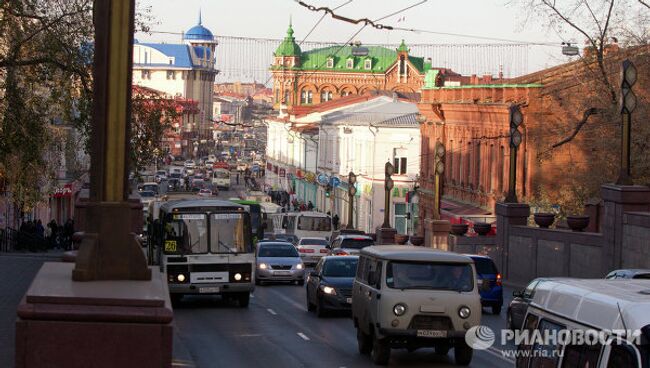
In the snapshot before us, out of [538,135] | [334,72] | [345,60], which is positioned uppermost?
[345,60]

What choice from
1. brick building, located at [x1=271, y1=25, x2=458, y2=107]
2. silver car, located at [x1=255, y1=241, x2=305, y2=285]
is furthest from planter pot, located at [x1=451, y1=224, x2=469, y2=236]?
brick building, located at [x1=271, y1=25, x2=458, y2=107]

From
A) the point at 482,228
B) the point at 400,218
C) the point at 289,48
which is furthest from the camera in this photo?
the point at 289,48

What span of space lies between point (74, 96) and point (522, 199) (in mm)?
32325

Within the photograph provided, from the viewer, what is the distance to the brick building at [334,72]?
625 feet

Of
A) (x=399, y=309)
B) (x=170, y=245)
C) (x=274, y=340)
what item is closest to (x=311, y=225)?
(x=170, y=245)

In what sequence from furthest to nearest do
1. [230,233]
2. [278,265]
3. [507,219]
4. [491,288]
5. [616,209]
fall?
[507,219] → [278,265] → [616,209] → [230,233] → [491,288]

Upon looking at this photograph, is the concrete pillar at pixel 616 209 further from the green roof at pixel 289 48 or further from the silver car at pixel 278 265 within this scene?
the green roof at pixel 289 48

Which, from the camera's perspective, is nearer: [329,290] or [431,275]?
[431,275]

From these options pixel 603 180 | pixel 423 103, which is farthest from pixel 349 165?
pixel 603 180

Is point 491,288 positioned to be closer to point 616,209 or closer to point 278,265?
point 616,209

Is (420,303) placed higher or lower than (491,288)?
higher

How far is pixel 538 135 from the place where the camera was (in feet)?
165

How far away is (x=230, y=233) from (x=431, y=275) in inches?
437

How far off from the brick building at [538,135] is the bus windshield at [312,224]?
7396 mm
